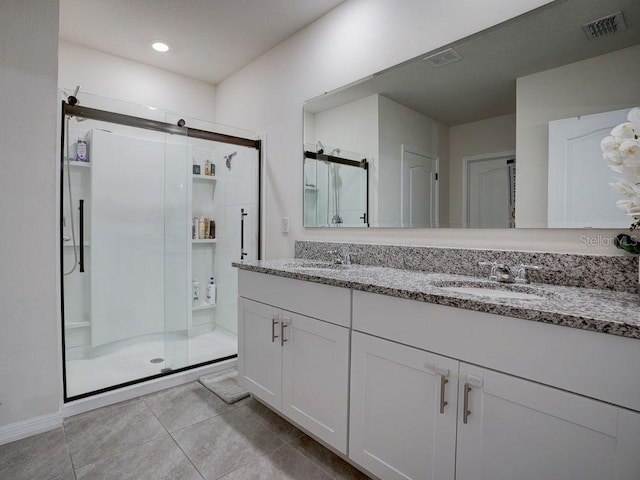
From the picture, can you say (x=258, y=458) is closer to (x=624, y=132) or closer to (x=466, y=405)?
(x=466, y=405)

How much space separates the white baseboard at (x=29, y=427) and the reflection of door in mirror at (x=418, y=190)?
2108 mm

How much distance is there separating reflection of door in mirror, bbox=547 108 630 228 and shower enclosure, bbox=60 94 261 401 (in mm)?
2046

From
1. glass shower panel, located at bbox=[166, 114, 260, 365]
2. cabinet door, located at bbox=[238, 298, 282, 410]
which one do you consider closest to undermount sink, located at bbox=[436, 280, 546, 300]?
cabinet door, located at bbox=[238, 298, 282, 410]

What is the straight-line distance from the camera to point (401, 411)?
1.19 meters

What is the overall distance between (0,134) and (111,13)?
119cm

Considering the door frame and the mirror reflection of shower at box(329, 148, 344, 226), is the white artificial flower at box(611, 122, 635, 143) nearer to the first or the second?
the door frame

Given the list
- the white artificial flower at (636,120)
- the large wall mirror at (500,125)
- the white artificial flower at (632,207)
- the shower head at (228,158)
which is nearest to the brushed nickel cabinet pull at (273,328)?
the large wall mirror at (500,125)

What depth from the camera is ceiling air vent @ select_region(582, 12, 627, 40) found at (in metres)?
1.20

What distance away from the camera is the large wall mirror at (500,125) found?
124cm

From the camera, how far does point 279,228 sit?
8.61 ft

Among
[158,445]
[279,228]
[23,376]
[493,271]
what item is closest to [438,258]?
[493,271]

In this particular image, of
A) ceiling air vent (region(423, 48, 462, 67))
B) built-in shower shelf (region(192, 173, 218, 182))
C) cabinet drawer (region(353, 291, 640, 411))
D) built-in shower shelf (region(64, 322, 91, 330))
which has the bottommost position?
built-in shower shelf (region(64, 322, 91, 330))

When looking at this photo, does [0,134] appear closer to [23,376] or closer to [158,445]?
[23,376]

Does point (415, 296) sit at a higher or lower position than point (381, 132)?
lower
